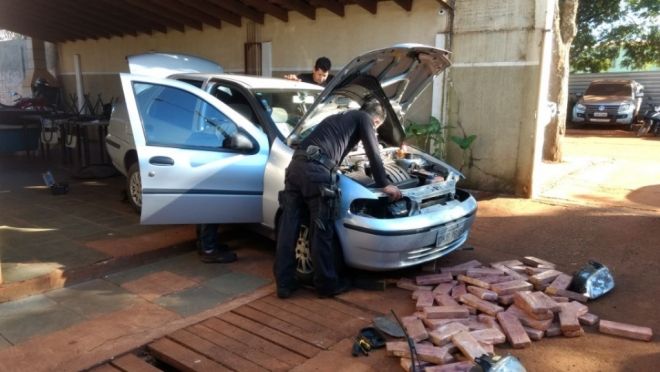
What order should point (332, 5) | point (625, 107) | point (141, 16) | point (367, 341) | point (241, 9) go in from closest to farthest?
point (367, 341) < point (332, 5) < point (241, 9) < point (141, 16) < point (625, 107)

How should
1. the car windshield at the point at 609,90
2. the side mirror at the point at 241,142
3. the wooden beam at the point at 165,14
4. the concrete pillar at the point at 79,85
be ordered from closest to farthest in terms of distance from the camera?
the side mirror at the point at 241,142 → the wooden beam at the point at 165,14 → the concrete pillar at the point at 79,85 → the car windshield at the point at 609,90

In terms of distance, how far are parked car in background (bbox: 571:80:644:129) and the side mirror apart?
15.7m

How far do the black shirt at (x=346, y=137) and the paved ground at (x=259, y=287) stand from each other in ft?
3.51

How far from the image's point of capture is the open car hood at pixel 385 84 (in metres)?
4.23

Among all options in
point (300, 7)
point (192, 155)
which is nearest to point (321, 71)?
point (192, 155)

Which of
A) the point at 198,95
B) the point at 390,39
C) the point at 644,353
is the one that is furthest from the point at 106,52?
the point at 644,353

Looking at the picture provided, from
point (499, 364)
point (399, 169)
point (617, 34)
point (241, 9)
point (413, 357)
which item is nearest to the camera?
point (499, 364)

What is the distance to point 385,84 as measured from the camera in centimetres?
483

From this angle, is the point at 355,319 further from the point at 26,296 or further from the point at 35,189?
the point at 35,189

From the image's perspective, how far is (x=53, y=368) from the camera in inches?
119

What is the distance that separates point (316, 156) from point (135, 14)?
8.93m

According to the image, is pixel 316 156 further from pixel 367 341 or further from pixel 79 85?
pixel 79 85

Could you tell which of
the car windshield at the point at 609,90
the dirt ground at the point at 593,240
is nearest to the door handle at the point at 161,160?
the dirt ground at the point at 593,240

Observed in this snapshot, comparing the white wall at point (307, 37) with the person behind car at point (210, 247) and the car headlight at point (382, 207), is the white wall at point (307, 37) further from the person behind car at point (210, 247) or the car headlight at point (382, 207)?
the person behind car at point (210, 247)
